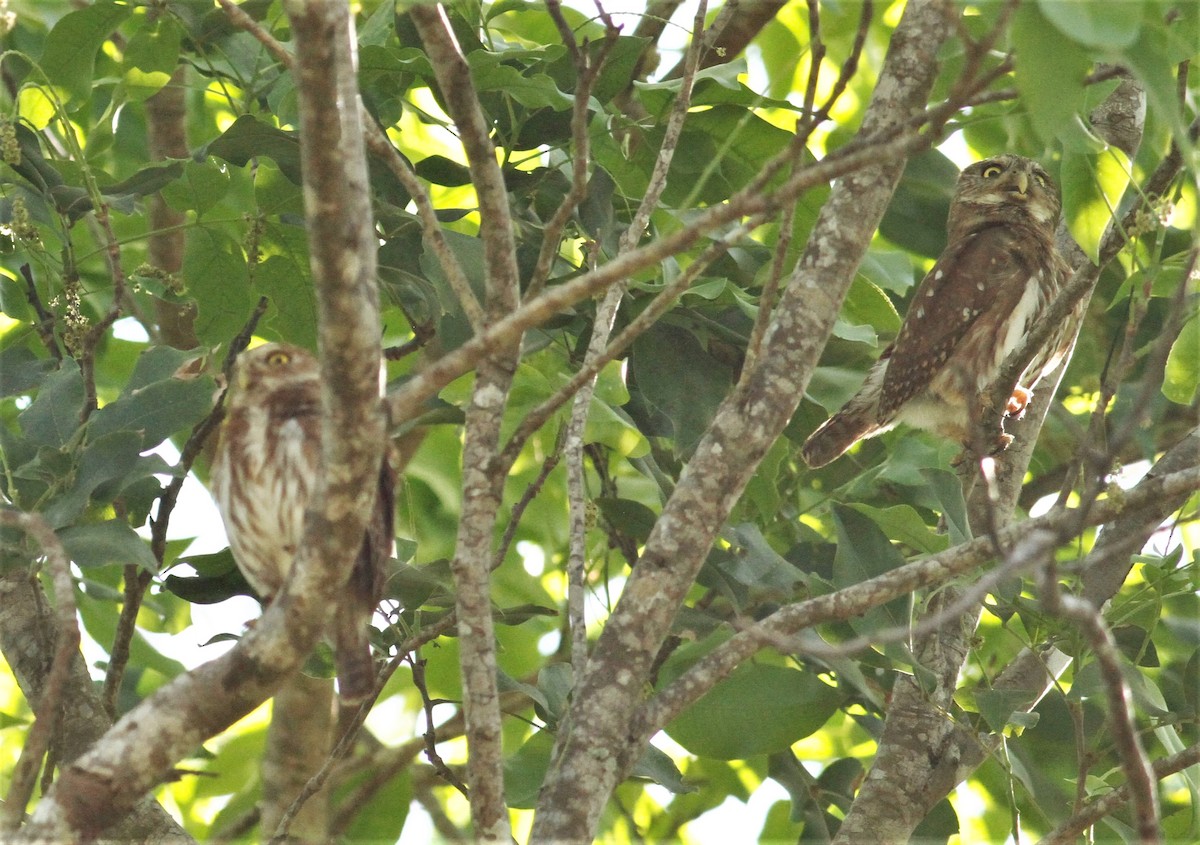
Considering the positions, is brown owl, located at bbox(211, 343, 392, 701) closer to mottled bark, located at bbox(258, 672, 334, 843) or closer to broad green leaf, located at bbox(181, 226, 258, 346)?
broad green leaf, located at bbox(181, 226, 258, 346)

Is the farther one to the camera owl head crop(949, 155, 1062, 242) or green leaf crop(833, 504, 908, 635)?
owl head crop(949, 155, 1062, 242)

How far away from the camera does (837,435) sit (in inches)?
212

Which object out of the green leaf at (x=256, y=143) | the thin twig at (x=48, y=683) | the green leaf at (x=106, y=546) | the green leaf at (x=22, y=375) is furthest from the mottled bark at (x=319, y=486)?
the green leaf at (x=22, y=375)

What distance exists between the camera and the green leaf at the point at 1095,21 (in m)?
1.70

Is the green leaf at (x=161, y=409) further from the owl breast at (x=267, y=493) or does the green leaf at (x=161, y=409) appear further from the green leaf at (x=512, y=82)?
the green leaf at (x=512, y=82)

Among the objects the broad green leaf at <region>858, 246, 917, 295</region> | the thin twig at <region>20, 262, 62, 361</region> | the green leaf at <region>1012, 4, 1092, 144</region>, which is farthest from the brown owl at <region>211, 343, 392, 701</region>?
the green leaf at <region>1012, 4, 1092, 144</region>

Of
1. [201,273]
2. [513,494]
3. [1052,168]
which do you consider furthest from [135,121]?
[1052,168]

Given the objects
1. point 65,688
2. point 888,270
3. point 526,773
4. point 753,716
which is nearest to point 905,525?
point 753,716

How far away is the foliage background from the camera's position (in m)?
3.47

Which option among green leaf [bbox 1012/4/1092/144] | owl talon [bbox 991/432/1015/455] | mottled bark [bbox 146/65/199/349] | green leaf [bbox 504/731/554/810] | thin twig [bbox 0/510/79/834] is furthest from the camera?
mottled bark [bbox 146/65/199/349]

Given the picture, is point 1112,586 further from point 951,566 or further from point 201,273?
point 201,273

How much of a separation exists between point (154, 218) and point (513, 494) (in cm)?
183

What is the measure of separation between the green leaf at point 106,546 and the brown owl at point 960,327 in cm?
291

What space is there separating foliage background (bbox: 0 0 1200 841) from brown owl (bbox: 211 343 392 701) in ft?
0.66
